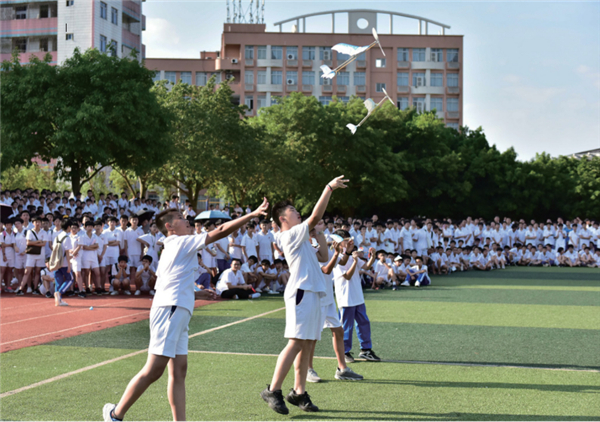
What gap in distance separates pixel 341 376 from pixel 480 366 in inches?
73.7

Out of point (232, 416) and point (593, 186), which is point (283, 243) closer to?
point (232, 416)

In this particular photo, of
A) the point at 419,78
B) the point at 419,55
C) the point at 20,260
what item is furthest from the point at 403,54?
the point at 20,260

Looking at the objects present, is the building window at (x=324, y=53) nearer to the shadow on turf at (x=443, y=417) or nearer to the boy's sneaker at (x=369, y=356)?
the boy's sneaker at (x=369, y=356)

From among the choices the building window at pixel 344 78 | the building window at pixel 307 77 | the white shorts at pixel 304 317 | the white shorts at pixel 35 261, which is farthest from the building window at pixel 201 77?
the white shorts at pixel 304 317

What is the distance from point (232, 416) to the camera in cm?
555

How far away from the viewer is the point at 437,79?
75.6m

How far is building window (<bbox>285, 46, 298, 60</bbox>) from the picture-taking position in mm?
73125

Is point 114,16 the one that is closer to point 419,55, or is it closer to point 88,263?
point 419,55

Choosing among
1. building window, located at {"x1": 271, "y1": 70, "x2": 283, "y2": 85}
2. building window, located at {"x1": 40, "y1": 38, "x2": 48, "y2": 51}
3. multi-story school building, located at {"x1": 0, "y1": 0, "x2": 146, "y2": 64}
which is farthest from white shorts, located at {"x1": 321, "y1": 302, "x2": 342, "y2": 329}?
building window, located at {"x1": 271, "y1": 70, "x2": 283, "y2": 85}

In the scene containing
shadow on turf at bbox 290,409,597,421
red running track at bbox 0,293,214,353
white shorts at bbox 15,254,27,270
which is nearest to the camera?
shadow on turf at bbox 290,409,597,421

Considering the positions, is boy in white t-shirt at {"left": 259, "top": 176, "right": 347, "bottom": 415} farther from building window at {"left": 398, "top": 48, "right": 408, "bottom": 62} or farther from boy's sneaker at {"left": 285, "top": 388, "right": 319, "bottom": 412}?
building window at {"left": 398, "top": 48, "right": 408, "bottom": 62}

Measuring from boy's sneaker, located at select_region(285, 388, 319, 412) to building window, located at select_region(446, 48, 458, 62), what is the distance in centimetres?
7411

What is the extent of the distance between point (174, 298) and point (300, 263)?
54.9 inches

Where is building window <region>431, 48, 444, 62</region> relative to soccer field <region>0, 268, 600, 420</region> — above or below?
above
